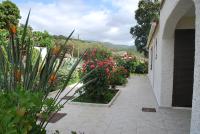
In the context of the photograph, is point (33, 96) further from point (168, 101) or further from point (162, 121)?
point (168, 101)

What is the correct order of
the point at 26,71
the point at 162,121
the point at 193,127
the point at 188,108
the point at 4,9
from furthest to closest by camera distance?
the point at 4,9
the point at 188,108
the point at 162,121
the point at 193,127
the point at 26,71

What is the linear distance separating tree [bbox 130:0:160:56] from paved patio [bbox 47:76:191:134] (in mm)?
20786

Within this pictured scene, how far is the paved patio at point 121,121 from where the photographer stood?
557 cm

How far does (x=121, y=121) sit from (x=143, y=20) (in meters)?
23.8

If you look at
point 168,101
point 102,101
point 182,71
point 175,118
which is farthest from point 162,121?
point 102,101

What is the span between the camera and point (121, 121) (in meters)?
6.33

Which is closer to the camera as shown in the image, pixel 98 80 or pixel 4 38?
pixel 4 38

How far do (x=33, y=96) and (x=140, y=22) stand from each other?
1099 inches

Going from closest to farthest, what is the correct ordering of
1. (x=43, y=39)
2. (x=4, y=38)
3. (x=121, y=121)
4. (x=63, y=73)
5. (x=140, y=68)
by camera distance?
1. (x=121, y=121)
2. (x=4, y=38)
3. (x=63, y=73)
4. (x=43, y=39)
5. (x=140, y=68)

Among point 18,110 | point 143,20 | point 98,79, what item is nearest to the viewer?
point 18,110

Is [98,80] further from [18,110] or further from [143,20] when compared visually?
[143,20]

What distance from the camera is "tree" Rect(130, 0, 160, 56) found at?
90.7ft

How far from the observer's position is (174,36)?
7.98 m

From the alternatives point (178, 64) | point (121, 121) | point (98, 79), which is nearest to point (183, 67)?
point (178, 64)
